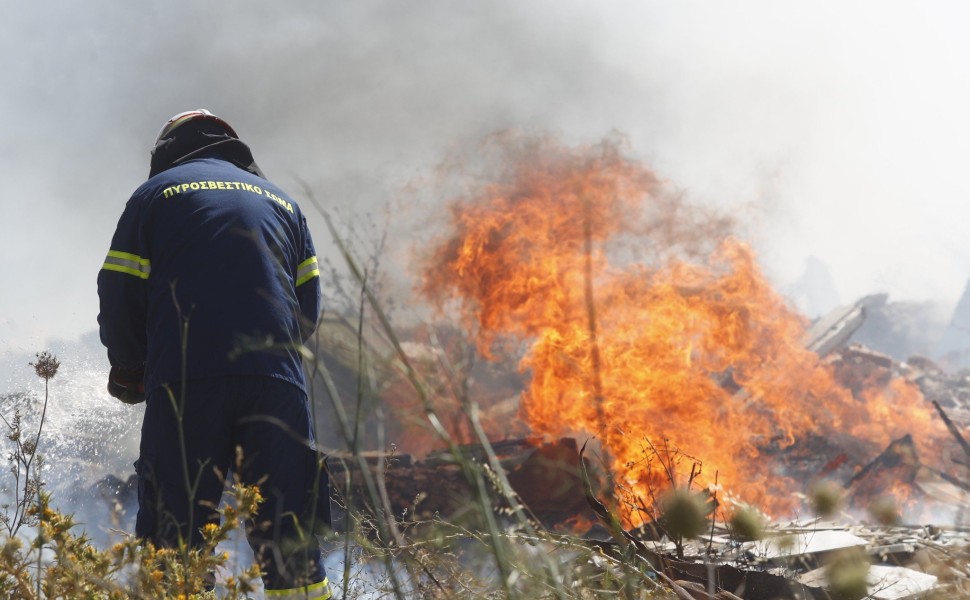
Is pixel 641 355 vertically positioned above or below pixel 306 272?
above

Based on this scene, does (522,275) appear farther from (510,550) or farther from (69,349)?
(510,550)

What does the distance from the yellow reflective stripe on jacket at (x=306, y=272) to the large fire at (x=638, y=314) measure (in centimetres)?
451

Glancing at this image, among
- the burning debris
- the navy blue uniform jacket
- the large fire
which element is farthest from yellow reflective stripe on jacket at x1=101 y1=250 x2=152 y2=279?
the large fire

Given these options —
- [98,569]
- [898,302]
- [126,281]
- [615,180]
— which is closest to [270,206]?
[126,281]

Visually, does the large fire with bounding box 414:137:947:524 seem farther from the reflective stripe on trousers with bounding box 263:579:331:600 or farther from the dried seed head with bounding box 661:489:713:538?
the reflective stripe on trousers with bounding box 263:579:331:600

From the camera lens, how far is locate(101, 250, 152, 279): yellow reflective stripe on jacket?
8.89 feet

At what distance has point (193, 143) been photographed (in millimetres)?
3270

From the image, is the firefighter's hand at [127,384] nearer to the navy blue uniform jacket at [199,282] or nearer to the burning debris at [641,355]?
the navy blue uniform jacket at [199,282]

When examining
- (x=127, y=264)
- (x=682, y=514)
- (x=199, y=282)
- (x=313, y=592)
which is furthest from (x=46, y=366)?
(x=682, y=514)

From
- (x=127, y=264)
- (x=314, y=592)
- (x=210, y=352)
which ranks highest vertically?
(x=127, y=264)

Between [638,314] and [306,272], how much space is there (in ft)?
19.2

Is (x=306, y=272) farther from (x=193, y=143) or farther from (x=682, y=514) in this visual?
(x=682, y=514)

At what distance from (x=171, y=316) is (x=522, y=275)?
6.42 metres

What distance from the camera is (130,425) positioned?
801cm
